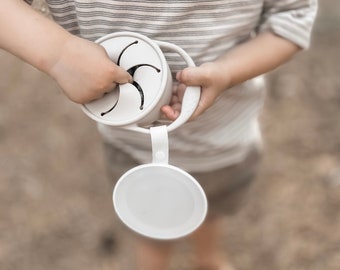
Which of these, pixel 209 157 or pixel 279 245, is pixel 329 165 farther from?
pixel 209 157

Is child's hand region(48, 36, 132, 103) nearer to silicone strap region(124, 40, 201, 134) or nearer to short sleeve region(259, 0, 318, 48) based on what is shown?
silicone strap region(124, 40, 201, 134)

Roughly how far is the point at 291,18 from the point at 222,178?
0.29 metres

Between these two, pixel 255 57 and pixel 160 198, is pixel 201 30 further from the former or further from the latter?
pixel 160 198

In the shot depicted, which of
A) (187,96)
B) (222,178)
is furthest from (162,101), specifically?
(222,178)

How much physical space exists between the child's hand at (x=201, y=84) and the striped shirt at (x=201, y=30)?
4 cm

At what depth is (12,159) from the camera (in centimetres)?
135

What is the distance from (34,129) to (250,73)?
2.39 ft

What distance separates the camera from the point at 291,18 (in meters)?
0.79

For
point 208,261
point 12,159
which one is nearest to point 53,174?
point 12,159

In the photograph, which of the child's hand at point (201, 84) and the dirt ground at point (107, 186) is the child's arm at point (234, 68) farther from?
the dirt ground at point (107, 186)

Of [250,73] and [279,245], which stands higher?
[250,73]

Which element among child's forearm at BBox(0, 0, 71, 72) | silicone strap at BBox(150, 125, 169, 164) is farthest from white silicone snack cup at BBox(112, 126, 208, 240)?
child's forearm at BBox(0, 0, 71, 72)

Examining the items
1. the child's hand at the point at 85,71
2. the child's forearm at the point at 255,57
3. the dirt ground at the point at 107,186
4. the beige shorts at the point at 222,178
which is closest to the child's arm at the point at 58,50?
the child's hand at the point at 85,71

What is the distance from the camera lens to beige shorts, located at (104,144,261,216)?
945mm
